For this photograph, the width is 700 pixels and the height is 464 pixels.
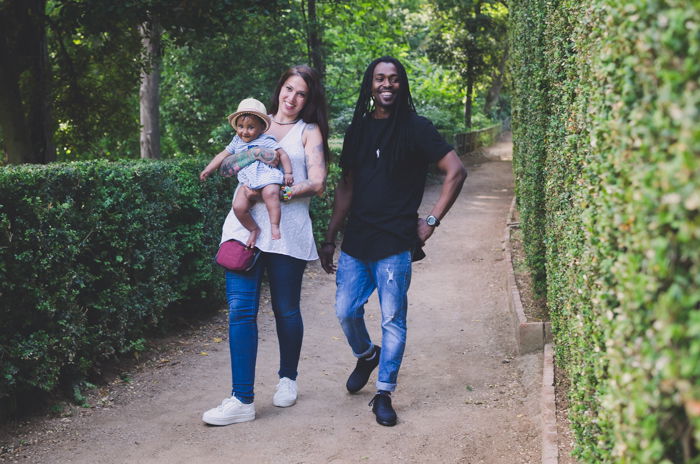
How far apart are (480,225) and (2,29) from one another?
8.78m

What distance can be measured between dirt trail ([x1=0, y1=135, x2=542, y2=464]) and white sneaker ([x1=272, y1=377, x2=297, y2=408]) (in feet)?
0.23

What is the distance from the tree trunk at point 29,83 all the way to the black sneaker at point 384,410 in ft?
22.8

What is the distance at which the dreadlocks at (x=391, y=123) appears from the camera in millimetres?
4805

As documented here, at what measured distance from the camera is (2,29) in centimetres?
934

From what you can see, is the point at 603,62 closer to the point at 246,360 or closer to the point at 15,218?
the point at 246,360

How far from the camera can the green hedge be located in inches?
182

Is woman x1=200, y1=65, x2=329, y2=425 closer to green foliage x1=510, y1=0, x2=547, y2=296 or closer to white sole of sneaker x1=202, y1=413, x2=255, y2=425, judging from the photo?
white sole of sneaker x1=202, y1=413, x2=255, y2=425

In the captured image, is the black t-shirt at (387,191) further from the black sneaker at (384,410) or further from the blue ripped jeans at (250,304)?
the black sneaker at (384,410)

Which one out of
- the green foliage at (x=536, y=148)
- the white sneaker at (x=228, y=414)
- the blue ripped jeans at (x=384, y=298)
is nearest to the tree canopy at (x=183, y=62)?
the green foliage at (x=536, y=148)

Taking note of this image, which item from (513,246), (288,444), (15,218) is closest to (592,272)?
(288,444)

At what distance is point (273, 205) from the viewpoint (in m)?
4.72

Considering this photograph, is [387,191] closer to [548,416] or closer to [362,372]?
[362,372]

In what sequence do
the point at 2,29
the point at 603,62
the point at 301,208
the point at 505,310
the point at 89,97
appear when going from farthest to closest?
the point at 89,97 < the point at 2,29 < the point at 505,310 < the point at 301,208 < the point at 603,62

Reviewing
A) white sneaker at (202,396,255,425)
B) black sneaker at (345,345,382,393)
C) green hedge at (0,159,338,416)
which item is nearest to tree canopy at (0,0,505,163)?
green hedge at (0,159,338,416)
